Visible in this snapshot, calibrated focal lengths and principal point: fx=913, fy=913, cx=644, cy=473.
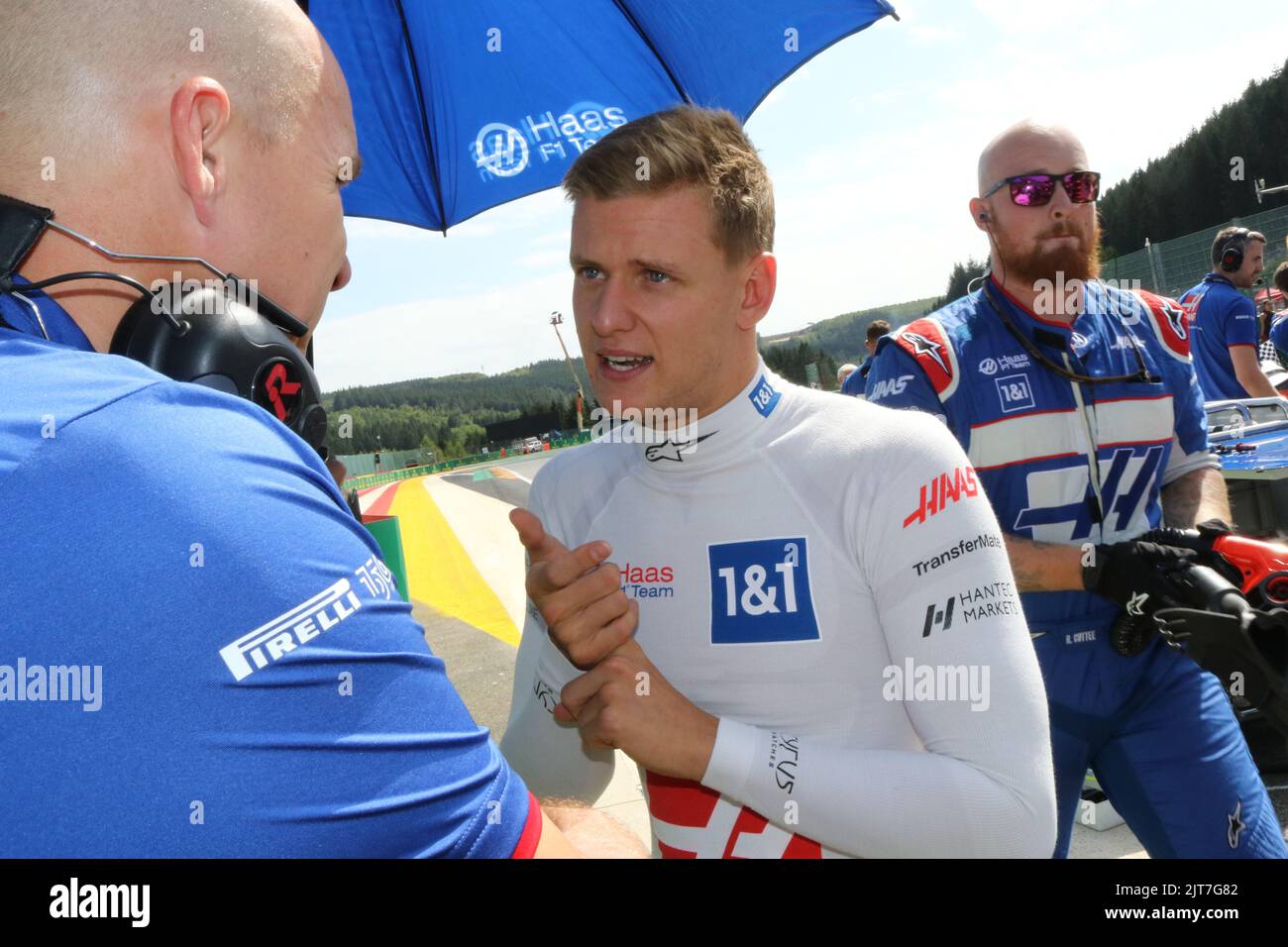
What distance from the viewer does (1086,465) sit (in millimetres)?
2932

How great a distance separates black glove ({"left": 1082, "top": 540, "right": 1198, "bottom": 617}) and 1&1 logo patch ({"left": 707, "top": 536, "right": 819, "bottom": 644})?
1231mm

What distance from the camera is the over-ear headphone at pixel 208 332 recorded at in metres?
0.95

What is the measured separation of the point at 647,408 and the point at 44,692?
1.51 m

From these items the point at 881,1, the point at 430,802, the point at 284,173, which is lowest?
the point at 430,802

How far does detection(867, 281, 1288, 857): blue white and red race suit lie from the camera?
2561mm

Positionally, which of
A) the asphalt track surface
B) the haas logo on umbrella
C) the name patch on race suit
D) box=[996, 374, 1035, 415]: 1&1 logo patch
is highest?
box=[996, 374, 1035, 415]: 1&1 logo patch

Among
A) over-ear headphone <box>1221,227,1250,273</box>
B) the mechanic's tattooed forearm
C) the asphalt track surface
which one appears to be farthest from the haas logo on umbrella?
over-ear headphone <box>1221,227,1250,273</box>

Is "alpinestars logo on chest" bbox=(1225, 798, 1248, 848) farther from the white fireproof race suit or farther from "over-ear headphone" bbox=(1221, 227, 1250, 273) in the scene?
"over-ear headphone" bbox=(1221, 227, 1250, 273)

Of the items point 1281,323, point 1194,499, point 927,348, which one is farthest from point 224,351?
point 1281,323

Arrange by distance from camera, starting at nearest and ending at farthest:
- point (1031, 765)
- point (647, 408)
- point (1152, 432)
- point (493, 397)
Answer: point (1031, 765) < point (647, 408) < point (1152, 432) < point (493, 397)

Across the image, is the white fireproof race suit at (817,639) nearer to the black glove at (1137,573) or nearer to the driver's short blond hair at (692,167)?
the driver's short blond hair at (692,167)

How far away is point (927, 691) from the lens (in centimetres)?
166

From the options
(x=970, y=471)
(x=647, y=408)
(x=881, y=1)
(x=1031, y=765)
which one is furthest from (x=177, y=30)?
(x=881, y=1)

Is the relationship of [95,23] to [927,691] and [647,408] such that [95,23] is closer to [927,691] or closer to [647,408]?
[647,408]
